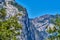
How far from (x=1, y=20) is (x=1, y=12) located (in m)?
1.58

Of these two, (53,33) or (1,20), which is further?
(1,20)

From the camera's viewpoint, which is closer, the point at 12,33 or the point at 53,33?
the point at 53,33

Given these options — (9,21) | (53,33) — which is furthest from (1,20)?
(53,33)

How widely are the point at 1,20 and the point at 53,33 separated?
7.99m

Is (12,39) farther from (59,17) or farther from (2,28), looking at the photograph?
(59,17)

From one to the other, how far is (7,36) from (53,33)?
6408 millimetres

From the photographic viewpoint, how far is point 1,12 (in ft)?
142

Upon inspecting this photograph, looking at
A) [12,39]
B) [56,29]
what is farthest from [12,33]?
[56,29]

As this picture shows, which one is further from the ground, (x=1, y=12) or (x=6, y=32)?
(x=1, y=12)

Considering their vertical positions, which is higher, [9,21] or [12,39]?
[9,21]

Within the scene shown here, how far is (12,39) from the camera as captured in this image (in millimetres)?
41219

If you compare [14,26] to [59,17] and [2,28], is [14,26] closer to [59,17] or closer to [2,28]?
[2,28]

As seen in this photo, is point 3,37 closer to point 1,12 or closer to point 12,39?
point 12,39

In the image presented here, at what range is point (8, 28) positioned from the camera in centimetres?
4159
